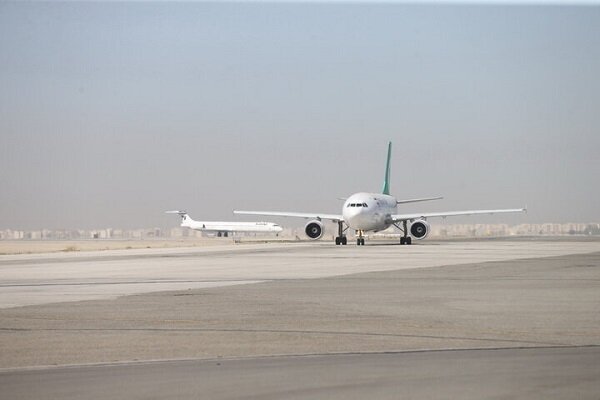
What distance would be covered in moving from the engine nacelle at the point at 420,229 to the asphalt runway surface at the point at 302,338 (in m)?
52.2

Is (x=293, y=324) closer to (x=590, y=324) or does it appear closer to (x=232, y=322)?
(x=232, y=322)

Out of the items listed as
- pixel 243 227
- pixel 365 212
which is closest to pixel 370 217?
pixel 365 212

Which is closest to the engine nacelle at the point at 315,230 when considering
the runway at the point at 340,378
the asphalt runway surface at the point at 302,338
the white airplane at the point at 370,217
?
the white airplane at the point at 370,217

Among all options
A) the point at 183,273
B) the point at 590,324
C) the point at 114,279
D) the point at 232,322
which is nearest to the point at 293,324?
the point at 232,322

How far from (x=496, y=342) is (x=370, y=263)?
2663 centimetres

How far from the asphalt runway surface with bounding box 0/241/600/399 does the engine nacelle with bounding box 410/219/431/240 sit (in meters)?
52.2

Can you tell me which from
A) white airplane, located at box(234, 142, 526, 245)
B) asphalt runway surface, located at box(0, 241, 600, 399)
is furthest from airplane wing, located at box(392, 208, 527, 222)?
asphalt runway surface, located at box(0, 241, 600, 399)

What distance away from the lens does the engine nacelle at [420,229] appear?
80.8 m

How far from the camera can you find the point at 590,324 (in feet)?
53.5

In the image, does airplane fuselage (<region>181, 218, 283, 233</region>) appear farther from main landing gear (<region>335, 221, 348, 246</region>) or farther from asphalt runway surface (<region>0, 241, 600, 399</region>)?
asphalt runway surface (<region>0, 241, 600, 399</region>)

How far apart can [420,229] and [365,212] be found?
23.7 ft

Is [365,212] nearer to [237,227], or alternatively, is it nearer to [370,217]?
[370,217]

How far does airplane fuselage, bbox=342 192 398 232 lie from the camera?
75.4m

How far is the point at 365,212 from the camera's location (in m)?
75.7
